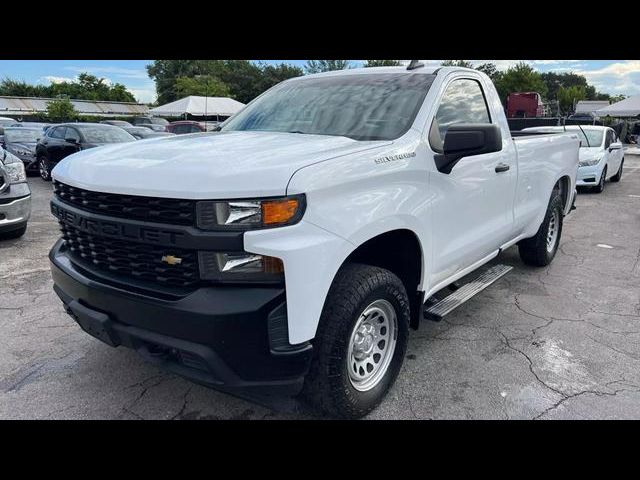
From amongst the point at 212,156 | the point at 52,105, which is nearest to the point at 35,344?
the point at 212,156

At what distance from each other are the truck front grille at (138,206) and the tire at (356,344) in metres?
0.81

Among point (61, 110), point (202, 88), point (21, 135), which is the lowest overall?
point (61, 110)

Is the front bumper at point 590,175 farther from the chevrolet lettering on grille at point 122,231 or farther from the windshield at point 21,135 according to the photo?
the windshield at point 21,135

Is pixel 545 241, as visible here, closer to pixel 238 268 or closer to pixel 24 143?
pixel 238 268

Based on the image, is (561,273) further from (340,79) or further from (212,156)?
(212,156)

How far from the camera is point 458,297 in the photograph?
3648 mm

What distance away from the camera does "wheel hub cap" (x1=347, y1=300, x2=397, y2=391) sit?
2709 millimetres

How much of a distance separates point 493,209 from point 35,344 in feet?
12.0

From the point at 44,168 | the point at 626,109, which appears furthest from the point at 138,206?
the point at 626,109

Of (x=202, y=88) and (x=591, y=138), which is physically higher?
(x=202, y=88)

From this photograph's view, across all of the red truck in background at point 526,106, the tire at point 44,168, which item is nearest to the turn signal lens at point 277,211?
the tire at point 44,168

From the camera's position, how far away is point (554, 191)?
547 centimetres

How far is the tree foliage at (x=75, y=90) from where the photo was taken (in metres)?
64.5

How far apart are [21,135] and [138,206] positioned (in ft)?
51.5
